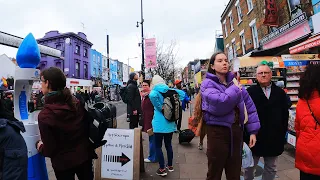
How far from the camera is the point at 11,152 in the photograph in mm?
1750

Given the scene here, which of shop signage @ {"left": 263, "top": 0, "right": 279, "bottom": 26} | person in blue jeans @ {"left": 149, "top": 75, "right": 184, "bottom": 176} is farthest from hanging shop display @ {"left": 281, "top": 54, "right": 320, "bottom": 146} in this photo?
shop signage @ {"left": 263, "top": 0, "right": 279, "bottom": 26}

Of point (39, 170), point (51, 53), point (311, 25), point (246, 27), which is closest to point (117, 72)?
point (51, 53)

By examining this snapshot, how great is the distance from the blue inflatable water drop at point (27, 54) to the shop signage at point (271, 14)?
11189 mm

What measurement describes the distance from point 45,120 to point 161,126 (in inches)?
83.4

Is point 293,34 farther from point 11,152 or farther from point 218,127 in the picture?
point 11,152

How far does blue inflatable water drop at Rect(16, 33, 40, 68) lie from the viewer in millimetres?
2811

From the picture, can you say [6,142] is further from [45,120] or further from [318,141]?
[318,141]

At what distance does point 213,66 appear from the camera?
2494 millimetres

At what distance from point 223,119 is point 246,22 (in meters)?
15.0

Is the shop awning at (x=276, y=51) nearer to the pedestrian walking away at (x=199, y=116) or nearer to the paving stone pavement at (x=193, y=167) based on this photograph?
the paving stone pavement at (x=193, y=167)

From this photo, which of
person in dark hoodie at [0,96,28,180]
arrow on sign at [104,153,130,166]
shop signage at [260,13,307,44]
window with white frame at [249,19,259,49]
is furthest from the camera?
window with white frame at [249,19,259,49]

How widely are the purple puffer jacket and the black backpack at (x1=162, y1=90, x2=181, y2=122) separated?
1.41 meters

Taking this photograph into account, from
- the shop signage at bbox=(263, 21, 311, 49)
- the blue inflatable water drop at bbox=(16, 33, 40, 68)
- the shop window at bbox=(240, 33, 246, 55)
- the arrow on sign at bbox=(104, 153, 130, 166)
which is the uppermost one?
the shop window at bbox=(240, 33, 246, 55)

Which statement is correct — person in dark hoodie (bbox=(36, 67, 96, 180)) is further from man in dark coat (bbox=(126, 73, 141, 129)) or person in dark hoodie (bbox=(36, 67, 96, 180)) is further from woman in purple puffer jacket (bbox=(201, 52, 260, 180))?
man in dark coat (bbox=(126, 73, 141, 129))
